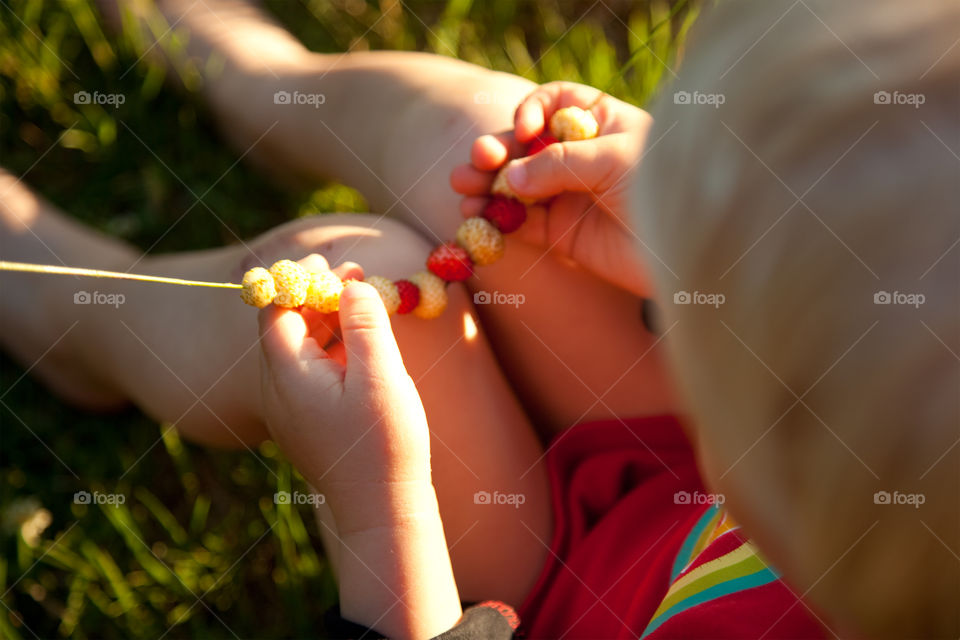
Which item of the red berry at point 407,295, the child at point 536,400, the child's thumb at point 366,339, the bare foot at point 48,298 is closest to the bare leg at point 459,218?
the child at point 536,400

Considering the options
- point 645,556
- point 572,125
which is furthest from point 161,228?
point 645,556

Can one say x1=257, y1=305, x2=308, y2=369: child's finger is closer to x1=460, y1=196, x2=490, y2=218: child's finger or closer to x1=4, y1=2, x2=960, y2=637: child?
x1=4, y1=2, x2=960, y2=637: child

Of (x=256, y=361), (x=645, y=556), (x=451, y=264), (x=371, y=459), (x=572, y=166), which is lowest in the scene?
(x=645, y=556)

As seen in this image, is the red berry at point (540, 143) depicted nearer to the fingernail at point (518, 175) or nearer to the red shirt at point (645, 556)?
the fingernail at point (518, 175)

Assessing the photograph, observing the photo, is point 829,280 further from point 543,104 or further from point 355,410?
point 543,104

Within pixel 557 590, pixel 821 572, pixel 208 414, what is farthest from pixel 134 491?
pixel 821 572

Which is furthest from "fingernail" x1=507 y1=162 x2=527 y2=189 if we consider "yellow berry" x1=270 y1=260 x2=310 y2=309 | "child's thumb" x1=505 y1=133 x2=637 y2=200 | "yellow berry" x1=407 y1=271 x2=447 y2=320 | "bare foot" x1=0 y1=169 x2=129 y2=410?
Result: "bare foot" x1=0 y1=169 x2=129 y2=410

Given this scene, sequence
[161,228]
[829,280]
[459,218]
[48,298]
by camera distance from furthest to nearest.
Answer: [161,228]
[48,298]
[459,218]
[829,280]
